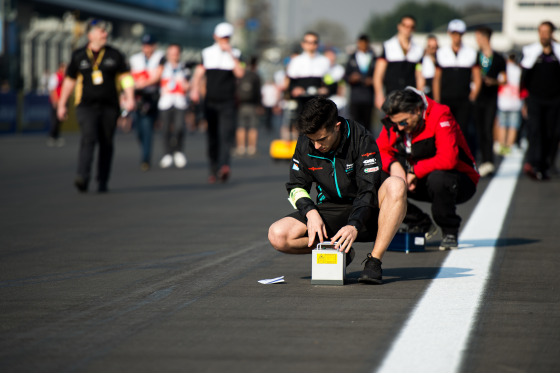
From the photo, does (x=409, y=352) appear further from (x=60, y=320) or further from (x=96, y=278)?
(x=96, y=278)

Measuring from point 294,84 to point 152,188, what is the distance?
4.59 m

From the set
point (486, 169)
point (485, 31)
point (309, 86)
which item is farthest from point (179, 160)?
point (485, 31)

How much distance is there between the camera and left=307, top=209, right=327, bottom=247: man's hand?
601cm

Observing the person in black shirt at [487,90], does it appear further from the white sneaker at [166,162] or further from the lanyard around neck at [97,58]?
the lanyard around neck at [97,58]

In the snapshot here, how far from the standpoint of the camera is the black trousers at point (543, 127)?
1441 cm

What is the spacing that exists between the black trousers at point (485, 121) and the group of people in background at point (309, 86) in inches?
0.6

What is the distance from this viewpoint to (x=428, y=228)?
8211 millimetres

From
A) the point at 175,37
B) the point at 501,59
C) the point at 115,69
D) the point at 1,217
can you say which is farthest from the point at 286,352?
the point at 175,37

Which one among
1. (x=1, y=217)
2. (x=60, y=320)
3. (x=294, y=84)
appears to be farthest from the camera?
(x=294, y=84)

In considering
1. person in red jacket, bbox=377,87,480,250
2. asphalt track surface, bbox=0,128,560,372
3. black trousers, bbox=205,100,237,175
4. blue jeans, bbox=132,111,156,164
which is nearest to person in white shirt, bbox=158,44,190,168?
blue jeans, bbox=132,111,156,164

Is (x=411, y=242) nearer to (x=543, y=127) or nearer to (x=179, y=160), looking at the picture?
(x=543, y=127)

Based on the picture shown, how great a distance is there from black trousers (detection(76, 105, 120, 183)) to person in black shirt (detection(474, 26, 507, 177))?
19.0 feet

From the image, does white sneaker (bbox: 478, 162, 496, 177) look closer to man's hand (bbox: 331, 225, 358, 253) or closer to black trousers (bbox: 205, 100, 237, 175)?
black trousers (bbox: 205, 100, 237, 175)

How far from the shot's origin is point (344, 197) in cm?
638
